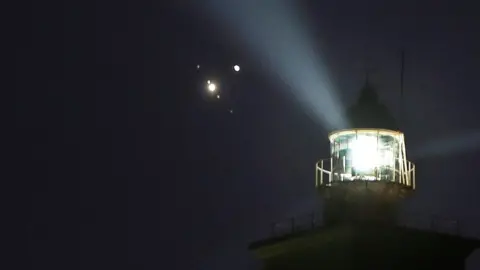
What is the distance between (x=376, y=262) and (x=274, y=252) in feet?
7.20

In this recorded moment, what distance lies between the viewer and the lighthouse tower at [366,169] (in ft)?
107

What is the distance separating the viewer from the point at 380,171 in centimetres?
3300

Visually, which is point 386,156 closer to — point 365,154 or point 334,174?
point 365,154

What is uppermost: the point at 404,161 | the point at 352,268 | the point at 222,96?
the point at 222,96

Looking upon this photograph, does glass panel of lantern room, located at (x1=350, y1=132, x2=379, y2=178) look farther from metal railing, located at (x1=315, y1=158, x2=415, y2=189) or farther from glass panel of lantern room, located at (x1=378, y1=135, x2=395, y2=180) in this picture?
metal railing, located at (x1=315, y1=158, x2=415, y2=189)

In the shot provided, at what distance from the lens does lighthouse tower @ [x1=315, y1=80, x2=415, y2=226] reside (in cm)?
3247

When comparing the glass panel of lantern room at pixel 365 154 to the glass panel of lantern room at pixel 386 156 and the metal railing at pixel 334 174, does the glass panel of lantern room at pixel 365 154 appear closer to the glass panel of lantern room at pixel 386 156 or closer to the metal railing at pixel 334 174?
the glass panel of lantern room at pixel 386 156

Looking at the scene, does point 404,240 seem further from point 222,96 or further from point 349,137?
point 222,96

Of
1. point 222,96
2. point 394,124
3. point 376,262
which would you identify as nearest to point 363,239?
point 376,262

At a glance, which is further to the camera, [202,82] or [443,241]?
[202,82]

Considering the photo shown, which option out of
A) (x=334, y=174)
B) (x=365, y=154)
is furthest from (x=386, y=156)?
(x=334, y=174)

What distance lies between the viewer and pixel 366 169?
1302 inches

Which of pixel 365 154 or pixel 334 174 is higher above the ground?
pixel 365 154

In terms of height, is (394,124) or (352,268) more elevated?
(394,124)
